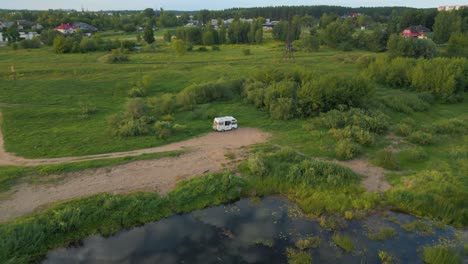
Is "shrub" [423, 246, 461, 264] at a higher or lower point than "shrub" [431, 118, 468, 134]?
lower

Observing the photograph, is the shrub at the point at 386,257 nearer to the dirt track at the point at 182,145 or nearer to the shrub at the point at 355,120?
the dirt track at the point at 182,145

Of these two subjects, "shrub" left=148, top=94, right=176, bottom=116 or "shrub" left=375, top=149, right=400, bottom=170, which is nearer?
"shrub" left=375, top=149, right=400, bottom=170

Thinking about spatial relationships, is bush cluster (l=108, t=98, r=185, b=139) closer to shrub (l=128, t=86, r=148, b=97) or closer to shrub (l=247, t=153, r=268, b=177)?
shrub (l=247, t=153, r=268, b=177)

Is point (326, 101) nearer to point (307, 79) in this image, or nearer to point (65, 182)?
point (307, 79)

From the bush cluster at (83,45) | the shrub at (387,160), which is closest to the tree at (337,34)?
the bush cluster at (83,45)

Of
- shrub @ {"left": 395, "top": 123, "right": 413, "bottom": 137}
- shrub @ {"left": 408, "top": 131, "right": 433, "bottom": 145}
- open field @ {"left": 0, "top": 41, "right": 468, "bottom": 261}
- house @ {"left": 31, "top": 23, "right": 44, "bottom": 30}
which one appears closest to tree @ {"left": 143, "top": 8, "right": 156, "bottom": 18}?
house @ {"left": 31, "top": 23, "right": 44, "bottom": 30}

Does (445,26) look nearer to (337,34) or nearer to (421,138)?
(337,34)

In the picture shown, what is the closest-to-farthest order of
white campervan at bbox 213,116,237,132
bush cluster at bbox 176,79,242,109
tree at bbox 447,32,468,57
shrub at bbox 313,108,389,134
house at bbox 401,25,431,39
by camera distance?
white campervan at bbox 213,116,237,132 < shrub at bbox 313,108,389,134 < bush cluster at bbox 176,79,242,109 < tree at bbox 447,32,468,57 < house at bbox 401,25,431,39

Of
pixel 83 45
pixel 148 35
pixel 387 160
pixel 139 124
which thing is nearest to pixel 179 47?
pixel 83 45
